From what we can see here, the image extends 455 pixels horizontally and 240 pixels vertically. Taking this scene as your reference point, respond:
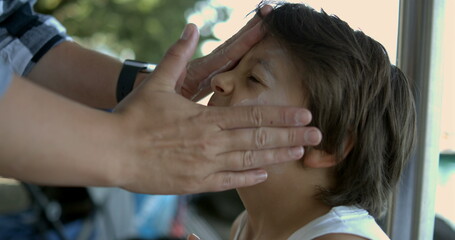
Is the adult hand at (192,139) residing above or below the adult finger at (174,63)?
below

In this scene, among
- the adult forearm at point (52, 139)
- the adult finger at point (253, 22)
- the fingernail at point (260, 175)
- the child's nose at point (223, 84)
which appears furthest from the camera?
the adult finger at point (253, 22)

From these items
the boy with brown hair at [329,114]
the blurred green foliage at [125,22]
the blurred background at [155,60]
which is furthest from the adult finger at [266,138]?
the blurred green foliage at [125,22]

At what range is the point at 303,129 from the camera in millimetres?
1180

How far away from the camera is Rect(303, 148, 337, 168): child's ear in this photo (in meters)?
1.50

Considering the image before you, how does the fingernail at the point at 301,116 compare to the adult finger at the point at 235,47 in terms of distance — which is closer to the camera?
the fingernail at the point at 301,116

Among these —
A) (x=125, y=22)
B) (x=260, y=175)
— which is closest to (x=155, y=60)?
(x=125, y=22)

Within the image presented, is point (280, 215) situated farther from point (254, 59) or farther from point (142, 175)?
point (142, 175)

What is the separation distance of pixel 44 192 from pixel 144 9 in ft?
12.3

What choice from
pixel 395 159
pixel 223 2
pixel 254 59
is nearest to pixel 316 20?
pixel 254 59

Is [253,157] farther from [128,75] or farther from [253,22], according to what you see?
[128,75]

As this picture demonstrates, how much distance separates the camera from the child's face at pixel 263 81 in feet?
4.84

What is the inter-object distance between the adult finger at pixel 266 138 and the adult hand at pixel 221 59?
478mm

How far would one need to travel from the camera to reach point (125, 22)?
296 inches

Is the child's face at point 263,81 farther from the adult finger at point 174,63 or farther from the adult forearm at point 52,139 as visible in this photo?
the adult forearm at point 52,139
